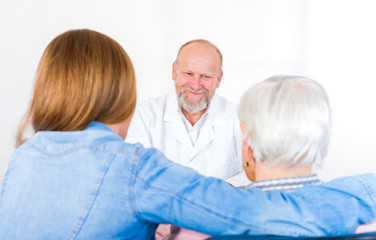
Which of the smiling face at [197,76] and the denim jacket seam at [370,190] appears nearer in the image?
the denim jacket seam at [370,190]

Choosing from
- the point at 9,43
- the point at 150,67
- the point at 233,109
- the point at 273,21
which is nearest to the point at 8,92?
the point at 9,43

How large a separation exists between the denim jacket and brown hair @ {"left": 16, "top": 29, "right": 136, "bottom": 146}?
5 cm

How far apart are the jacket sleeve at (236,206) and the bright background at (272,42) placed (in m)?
2.56

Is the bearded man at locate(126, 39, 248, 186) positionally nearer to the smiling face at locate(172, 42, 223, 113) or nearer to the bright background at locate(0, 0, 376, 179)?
the smiling face at locate(172, 42, 223, 113)

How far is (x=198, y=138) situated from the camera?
2250mm

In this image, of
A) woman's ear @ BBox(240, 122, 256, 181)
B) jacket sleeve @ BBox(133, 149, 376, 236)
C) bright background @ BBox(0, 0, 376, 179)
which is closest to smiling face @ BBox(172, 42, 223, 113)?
bright background @ BBox(0, 0, 376, 179)

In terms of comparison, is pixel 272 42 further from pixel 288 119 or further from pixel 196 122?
pixel 288 119

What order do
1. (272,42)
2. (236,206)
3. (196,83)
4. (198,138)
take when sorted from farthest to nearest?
(272,42), (196,83), (198,138), (236,206)

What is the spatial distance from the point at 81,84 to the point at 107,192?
0.78ft

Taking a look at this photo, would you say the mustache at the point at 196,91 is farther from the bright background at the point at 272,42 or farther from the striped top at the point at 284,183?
the striped top at the point at 284,183

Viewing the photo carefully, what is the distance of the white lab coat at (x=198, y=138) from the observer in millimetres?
2217

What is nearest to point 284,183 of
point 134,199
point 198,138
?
point 134,199

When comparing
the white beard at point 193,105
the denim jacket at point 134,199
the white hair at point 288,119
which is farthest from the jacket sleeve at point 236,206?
the white beard at point 193,105

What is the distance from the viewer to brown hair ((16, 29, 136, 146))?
2.88ft
